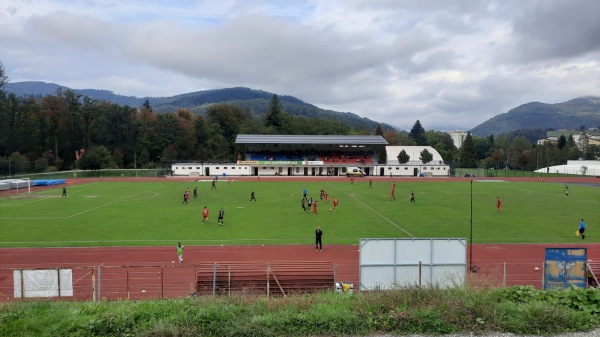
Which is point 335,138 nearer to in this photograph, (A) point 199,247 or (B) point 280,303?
(A) point 199,247

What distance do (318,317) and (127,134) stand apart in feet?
317

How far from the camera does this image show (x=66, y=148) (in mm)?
90312

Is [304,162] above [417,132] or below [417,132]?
below

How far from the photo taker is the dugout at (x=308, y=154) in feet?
280

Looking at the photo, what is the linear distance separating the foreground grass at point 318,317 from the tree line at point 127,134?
226 ft

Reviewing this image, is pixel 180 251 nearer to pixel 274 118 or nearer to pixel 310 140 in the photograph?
pixel 310 140

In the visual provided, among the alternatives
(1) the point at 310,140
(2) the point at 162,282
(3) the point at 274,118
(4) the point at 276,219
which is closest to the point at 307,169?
(1) the point at 310,140

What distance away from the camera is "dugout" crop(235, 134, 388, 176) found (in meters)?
85.3

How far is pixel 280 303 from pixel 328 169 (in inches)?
3035

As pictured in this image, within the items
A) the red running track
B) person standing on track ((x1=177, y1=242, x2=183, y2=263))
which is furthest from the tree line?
person standing on track ((x1=177, y1=242, x2=183, y2=263))

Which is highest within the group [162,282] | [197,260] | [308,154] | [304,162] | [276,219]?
[308,154]

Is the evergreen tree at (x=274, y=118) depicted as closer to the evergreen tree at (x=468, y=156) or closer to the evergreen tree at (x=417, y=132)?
the evergreen tree at (x=468, y=156)

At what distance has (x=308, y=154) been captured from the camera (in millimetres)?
90625

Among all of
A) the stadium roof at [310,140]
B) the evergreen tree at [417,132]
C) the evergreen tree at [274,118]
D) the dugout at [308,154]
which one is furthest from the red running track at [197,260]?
the evergreen tree at [417,132]
